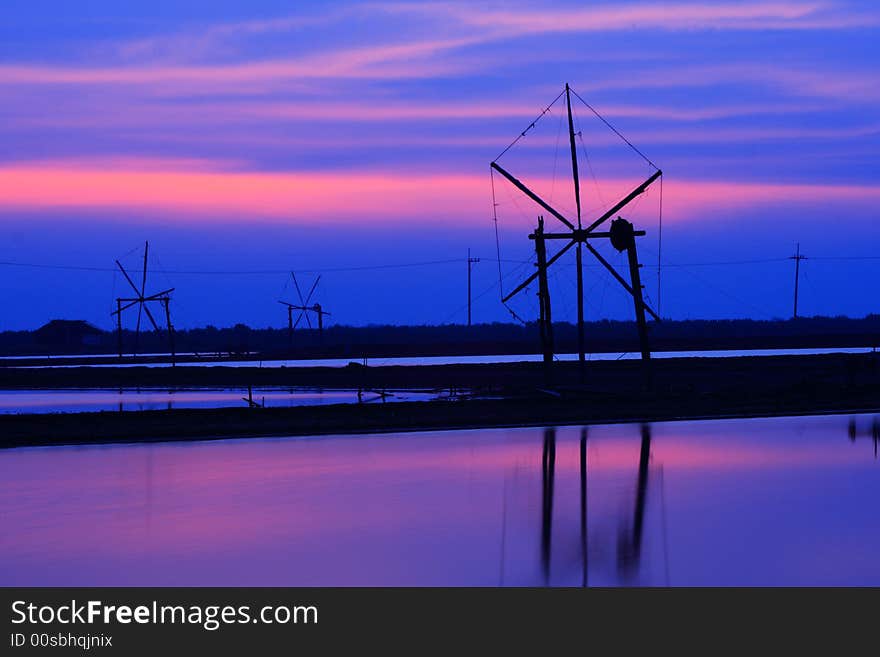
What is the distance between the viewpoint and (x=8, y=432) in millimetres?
34375

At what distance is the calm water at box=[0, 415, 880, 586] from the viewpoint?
54.0 ft

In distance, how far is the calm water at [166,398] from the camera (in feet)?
153

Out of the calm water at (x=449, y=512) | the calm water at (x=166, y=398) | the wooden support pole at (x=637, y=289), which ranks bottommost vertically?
the calm water at (x=166, y=398)

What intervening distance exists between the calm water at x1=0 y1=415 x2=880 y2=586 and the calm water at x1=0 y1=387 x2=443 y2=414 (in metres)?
14.5

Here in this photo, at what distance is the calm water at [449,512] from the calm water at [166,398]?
572 inches

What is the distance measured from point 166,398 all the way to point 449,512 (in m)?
33.2
